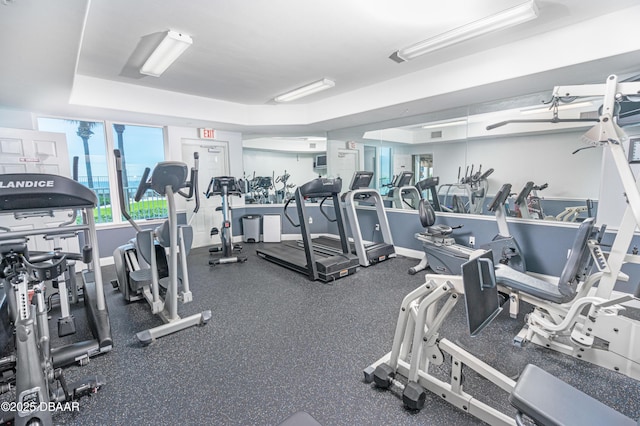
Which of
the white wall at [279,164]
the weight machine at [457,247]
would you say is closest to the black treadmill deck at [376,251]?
the weight machine at [457,247]

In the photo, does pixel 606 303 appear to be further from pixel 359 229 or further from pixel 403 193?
pixel 403 193

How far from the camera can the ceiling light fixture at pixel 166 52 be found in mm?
2756

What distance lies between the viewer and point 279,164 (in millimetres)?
9531

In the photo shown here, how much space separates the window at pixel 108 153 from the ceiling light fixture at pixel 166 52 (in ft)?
6.74

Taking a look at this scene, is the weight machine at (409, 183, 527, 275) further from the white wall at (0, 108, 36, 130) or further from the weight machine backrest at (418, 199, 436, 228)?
the white wall at (0, 108, 36, 130)

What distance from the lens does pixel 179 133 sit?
5.54 meters

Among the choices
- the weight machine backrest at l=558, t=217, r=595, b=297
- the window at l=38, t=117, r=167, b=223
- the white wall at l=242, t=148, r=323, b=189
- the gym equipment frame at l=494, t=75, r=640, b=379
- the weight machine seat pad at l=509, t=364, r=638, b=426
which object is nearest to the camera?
the weight machine seat pad at l=509, t=364, r=638, b=426

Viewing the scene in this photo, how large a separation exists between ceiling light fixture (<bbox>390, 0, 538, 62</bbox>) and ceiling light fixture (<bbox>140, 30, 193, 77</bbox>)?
7.24 feet

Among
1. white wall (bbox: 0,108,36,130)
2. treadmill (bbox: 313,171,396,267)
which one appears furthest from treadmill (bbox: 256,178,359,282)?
white wall (bbox: 0,108,36,130)

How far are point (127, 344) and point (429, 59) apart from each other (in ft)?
14.3

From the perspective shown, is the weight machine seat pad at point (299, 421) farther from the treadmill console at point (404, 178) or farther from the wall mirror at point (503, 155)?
the treadmill console at point (404, 178)

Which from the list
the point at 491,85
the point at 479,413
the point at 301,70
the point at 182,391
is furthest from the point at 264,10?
the point at 479,413

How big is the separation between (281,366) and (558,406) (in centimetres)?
168

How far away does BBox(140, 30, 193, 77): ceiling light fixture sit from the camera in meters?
2.76
